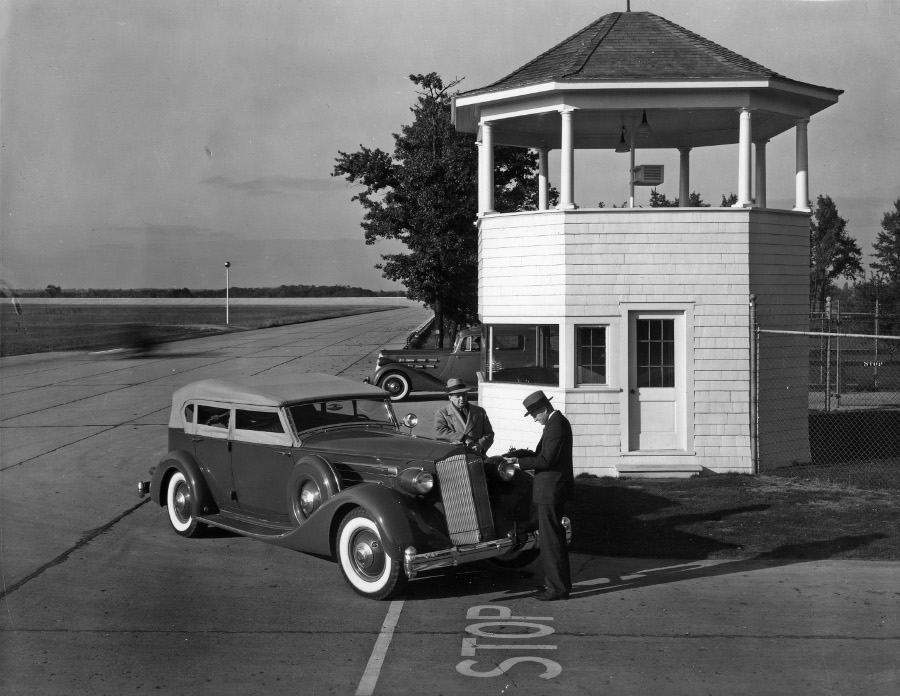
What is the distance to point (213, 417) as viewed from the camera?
9.77 meters

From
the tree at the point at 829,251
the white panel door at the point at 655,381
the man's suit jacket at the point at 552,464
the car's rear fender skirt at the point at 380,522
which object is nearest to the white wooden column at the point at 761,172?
the white panel door at the point at 655,381

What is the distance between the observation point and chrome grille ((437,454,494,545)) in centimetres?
763

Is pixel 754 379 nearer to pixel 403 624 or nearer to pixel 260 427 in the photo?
pixel 260 427

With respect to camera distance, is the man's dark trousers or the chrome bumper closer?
the chrome bumper

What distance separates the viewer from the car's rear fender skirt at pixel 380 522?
23.8ft

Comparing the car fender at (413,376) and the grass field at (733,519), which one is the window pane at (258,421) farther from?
the car fender at (413,376)

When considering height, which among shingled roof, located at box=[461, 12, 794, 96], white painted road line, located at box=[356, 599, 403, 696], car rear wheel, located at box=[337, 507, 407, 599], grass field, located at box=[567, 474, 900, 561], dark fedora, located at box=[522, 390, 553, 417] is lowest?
white painted road line, located at box=[356, 599, 403, 696]

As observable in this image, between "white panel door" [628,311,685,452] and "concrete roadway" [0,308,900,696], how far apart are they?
4656 millimetres

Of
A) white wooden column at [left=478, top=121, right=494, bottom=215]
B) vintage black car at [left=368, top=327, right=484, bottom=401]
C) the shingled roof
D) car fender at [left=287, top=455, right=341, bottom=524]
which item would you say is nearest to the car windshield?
car fender at [left=287, top=455, right=341, bottom=524]

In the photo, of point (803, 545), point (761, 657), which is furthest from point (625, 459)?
point (761, 657)

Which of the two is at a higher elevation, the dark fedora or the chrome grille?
the dark fedora

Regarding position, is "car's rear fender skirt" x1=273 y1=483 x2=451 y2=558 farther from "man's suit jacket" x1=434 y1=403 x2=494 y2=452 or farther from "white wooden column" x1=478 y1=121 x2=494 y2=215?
"white wooden column" x1=478 y1=121 x2=494 y2=215

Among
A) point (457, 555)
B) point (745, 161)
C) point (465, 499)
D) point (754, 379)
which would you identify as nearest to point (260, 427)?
point (465, 499)

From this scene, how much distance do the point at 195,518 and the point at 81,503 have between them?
2.69 meters
